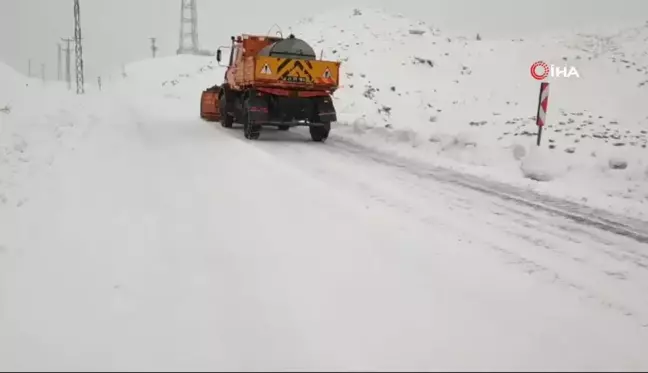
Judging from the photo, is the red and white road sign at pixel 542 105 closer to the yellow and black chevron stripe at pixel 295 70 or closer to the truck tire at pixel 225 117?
the yellow and black chevron stripe at pixel 295 70

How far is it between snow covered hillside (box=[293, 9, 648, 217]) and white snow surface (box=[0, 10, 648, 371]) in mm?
149

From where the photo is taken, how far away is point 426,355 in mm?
A: 2779

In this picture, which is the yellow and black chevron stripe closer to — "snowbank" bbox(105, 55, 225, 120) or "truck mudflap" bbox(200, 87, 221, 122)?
"truck mudflap" bbox(200, 87, 221, 122)

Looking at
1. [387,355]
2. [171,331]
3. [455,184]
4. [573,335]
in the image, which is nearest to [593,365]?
[573,335]

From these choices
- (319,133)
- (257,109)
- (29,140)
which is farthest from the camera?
(319,133)

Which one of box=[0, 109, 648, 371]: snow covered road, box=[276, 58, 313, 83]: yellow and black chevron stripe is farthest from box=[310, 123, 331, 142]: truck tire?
box=[0, 109, 648, 371]: snow covered road

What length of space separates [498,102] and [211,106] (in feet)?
45.6

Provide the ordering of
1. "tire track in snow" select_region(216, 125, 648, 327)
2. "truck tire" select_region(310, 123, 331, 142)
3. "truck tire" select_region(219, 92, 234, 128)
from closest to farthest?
"tire track in snow" select_region(216, 125, 648, 327) < "truck tire" select_region(310, 123, 331, 142) < "truck tire" select_region(219, 92, 234, 128)

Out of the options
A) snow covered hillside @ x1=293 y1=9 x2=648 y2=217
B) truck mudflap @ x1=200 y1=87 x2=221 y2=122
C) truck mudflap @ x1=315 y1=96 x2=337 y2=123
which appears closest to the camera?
snow covered hillside @ x1=293 y1=9 x2=648 y2=217

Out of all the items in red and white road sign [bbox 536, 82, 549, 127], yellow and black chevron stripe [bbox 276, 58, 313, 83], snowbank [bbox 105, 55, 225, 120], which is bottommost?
snowbank [bbox 105, 55, 225, 120]

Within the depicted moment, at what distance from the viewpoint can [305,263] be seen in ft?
13.1

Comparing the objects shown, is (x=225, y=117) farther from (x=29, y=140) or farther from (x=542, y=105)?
(x=542, y=105)

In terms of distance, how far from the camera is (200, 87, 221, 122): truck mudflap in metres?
17.3

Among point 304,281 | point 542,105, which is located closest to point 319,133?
point 542,105
